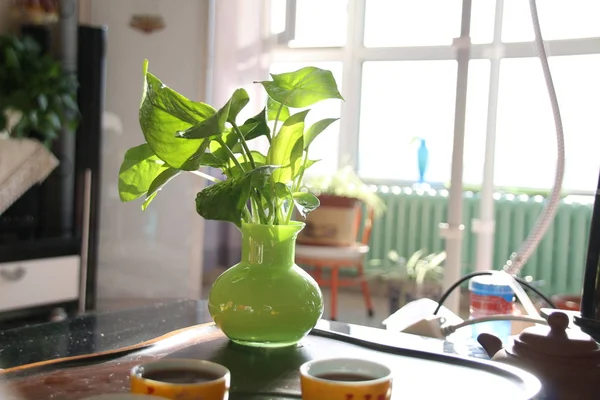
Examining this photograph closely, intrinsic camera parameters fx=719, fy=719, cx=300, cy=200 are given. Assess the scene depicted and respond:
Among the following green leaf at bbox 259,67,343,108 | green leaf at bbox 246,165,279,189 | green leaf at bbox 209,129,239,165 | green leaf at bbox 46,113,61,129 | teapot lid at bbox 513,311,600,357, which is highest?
green leaf at bbox 46,113,61,129

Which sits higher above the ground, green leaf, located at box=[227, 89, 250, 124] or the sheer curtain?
the sheer curtain

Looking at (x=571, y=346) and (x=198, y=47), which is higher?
(x=198, y=47)

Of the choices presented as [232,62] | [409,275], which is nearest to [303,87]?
[232,62]

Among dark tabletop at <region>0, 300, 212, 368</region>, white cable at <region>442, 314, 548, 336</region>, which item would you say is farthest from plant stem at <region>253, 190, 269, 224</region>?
white cable at <region>442, 314, 548, 336</region>

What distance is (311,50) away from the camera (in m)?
4.39

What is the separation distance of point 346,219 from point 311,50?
1.38m

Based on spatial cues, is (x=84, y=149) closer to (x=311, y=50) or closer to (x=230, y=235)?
(x=230, y=235)

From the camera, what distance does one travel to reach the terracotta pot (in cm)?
345

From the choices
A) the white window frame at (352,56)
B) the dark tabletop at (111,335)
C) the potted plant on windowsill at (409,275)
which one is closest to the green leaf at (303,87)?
the dark tabletop at (111,335)

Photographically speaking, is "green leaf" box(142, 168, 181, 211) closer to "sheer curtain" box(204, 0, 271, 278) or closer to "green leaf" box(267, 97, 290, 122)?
"green leaf" box(267, 97, 290, 122)

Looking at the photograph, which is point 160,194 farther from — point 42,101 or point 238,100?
point 238,100

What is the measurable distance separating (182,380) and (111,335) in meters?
0.33

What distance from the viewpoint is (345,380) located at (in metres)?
0.59

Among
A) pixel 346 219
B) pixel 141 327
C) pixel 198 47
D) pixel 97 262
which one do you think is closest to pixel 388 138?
pixel 346 219
